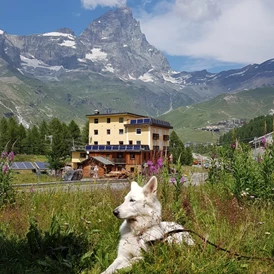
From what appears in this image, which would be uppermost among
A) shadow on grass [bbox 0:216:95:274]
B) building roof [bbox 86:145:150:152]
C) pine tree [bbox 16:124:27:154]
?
pine tree [bbox 16:124:27:154]

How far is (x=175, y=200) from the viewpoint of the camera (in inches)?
304

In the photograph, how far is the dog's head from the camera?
523 centimetres

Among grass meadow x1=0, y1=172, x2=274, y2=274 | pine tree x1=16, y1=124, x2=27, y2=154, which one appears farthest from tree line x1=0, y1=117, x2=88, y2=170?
grass meadow x1=0, y1=172, x2=274, y2=274

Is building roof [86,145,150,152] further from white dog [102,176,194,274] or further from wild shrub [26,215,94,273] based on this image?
white dog [102,176,194,274]

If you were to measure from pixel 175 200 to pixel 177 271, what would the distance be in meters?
3.01

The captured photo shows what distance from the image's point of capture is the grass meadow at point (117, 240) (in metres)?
5.04

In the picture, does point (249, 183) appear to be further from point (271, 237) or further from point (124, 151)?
point (124, 151)

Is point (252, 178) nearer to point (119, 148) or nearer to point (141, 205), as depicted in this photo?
point (141, 205)

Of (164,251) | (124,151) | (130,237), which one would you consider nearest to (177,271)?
(164,251)

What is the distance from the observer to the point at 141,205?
531 cm

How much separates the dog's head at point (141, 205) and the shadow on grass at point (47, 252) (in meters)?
1.21

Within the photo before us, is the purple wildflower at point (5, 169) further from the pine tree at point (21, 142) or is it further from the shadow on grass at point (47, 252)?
the pine tree at point (21, 142)

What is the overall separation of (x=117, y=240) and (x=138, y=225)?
4.15 ft

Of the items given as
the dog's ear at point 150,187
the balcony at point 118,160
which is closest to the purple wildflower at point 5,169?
the dog's ear at point 150,187
